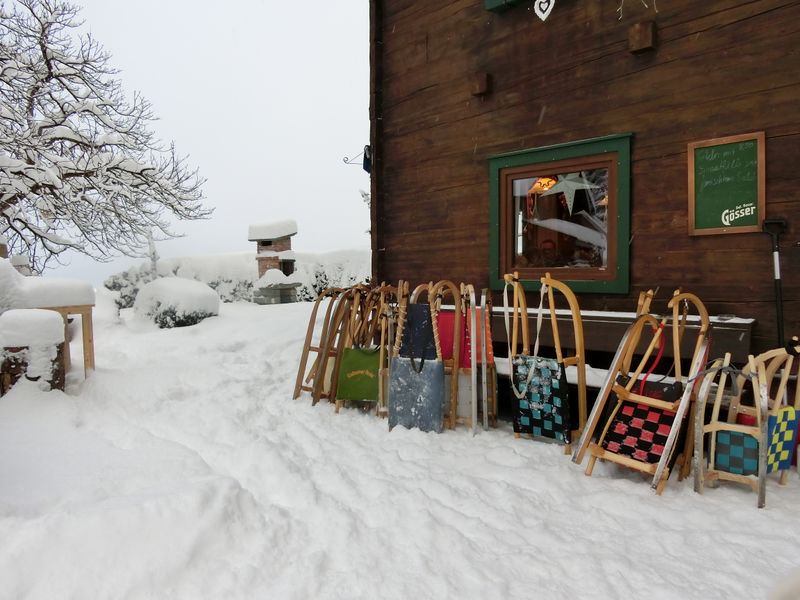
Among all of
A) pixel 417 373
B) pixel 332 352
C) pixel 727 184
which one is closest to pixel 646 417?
pixel 417 373

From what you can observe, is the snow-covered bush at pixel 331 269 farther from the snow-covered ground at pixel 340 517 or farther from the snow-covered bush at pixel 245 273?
the snow-covered ground at pixel 340 517

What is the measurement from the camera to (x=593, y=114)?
15.2 feet

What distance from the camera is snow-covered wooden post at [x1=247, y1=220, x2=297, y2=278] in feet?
45.0

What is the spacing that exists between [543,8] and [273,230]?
402 inches

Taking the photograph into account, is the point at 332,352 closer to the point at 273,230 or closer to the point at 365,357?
the point at 365,357

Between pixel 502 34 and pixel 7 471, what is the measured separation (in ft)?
18.5

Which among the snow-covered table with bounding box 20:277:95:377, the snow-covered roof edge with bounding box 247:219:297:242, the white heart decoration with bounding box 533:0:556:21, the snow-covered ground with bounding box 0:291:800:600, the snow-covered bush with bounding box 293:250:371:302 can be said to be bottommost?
the snow-covered ground with bounding box 0:291:800:600

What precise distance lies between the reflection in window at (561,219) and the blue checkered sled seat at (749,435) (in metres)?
1.85

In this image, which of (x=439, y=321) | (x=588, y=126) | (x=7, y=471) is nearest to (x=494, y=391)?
(x=439, y=321)

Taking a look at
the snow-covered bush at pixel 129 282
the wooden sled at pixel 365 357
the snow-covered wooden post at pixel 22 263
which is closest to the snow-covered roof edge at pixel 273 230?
the snow-covered bush at pixel 129 282

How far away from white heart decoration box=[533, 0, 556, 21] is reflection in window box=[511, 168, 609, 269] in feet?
5.11

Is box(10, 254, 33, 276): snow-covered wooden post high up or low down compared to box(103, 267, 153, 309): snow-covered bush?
up

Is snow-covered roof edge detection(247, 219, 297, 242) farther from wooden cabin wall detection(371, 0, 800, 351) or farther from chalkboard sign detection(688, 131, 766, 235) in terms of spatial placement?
chalkboard sign detection(688, 131, 766, 235)

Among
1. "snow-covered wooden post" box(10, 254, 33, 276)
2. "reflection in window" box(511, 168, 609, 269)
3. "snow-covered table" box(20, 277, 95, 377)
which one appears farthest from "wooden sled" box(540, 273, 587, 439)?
"snow-covered wooden post" box(10, 254, 33, 276)
